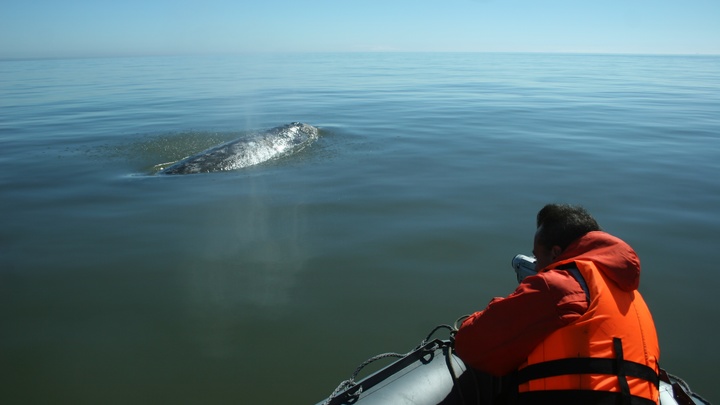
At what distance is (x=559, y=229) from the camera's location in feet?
10.2

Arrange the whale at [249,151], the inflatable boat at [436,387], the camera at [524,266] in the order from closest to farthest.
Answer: the inflatable boat at [436,387] < the camera at [524,266] < the whale at [249,151]

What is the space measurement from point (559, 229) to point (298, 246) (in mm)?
4129

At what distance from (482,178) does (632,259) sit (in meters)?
7.05

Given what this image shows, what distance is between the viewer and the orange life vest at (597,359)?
2.47m

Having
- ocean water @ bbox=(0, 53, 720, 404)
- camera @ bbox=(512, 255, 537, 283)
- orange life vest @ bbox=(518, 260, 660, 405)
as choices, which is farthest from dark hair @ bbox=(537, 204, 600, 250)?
ocean water @ bbox=(0, 53, 720, 404)

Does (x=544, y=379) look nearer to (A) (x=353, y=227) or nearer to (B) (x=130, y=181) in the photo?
(A) (x=353, y=227)

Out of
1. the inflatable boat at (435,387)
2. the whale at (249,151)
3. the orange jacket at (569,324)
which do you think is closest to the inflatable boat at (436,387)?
the inflatable boat at (435,387)

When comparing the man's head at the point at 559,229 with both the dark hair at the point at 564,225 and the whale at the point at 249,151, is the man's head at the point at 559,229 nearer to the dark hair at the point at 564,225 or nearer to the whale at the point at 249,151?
the dark hair at the point at 564,225

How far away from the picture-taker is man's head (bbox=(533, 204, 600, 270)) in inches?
121

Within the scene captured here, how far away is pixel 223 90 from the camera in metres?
28.4

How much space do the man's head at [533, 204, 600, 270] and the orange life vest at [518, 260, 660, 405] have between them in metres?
0.48

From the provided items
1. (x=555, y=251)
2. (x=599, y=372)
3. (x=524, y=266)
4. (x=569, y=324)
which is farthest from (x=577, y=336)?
(x=524, y=266)

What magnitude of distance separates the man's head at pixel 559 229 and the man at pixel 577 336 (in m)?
0.28

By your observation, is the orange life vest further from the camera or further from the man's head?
the camera
